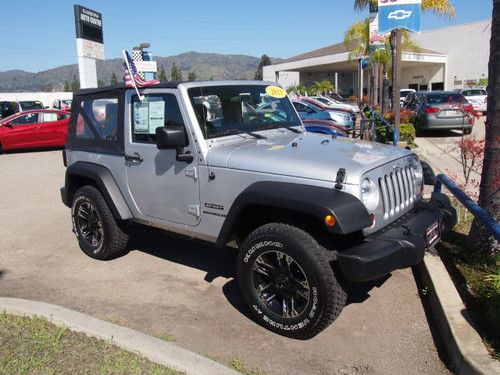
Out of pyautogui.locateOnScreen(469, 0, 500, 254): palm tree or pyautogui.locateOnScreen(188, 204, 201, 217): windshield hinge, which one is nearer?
pyautogui.locateOnScreen(188, 204, 201, 217): windshield hinge

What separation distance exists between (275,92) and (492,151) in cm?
214

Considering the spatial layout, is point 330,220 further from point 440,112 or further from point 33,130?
point 33,130

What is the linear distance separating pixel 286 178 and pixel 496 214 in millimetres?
2288

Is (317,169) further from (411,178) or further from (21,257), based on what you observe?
(21,257)

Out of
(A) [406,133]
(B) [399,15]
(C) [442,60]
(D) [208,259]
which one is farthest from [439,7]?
(C) [442,60]

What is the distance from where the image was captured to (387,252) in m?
3.23

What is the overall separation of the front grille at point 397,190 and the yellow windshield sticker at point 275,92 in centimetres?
160

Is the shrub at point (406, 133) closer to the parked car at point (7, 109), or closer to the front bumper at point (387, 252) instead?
the front bumper at point (387, 252)

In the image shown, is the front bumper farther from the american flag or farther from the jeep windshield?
the american flag

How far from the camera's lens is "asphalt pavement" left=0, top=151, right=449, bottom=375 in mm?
3430

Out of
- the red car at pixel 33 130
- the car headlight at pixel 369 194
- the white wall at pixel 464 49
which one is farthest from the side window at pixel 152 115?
the white wall at pixel 464 49

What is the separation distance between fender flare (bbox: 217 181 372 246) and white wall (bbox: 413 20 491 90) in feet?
148

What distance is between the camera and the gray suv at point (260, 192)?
3334 mm

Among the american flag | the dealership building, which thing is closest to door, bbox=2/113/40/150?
the american flag
